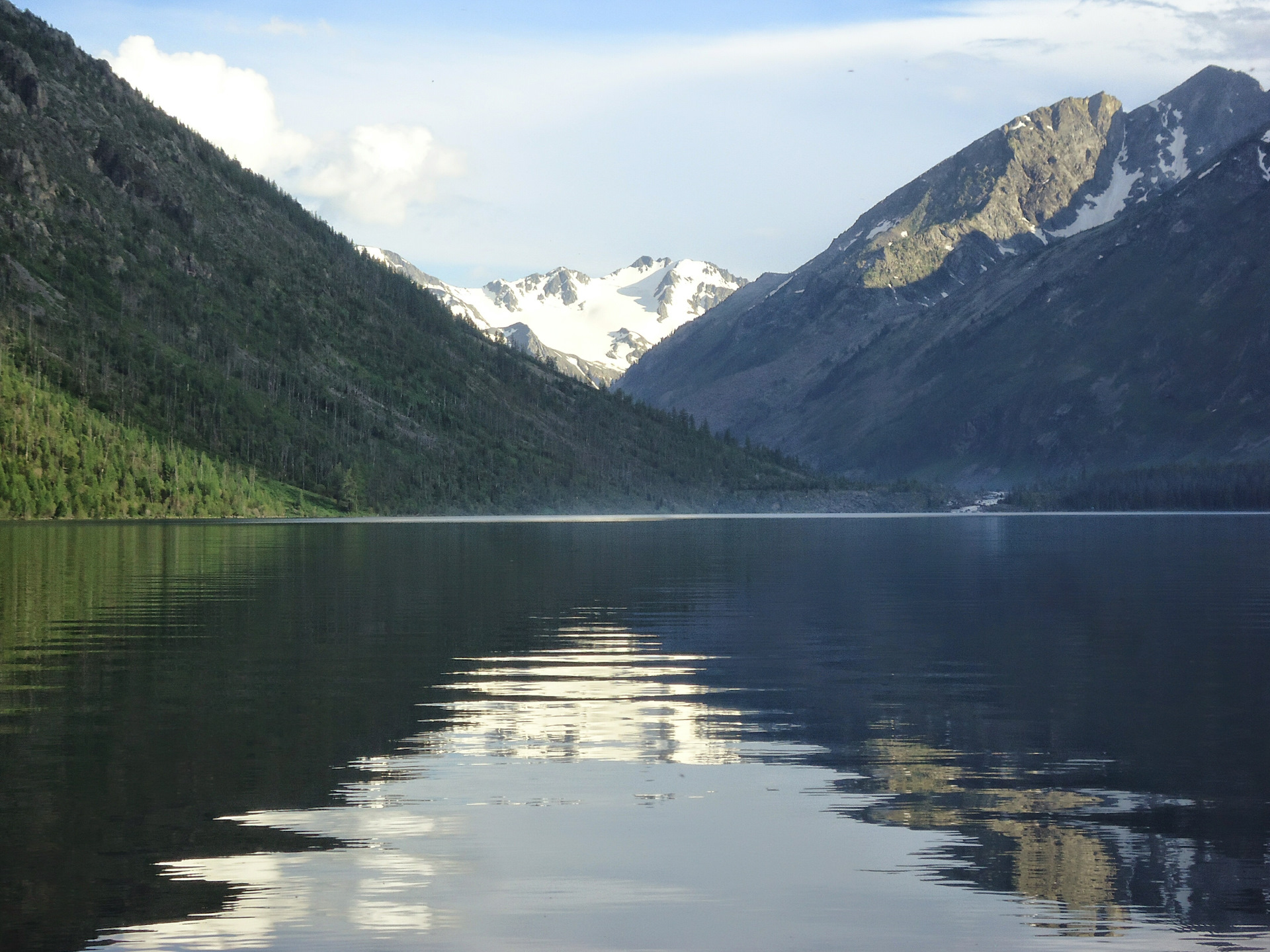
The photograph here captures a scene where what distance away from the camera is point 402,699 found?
4256 centimetres

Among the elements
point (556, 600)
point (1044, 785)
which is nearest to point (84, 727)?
point (1044, 785)

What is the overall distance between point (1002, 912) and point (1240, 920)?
356cm

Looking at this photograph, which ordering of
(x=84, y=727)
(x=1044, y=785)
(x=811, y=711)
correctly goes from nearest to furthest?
1. (x=1044, y=785)
2. (x=84, y=727)
3. (x=811, y=711)

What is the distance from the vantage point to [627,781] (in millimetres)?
31703

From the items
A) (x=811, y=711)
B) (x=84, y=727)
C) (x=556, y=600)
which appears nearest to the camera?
(x=84, y=727)

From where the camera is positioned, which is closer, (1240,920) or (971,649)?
(1240,920)

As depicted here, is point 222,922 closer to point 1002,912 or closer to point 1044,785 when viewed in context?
point 1002,912

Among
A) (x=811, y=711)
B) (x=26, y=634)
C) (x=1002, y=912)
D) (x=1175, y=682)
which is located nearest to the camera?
(x=1002, y=912)

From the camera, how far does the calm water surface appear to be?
874 inches

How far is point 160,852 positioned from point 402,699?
57.4 feet

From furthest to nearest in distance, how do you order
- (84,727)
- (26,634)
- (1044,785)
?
(26,634) < (84,727) < (1044,785)

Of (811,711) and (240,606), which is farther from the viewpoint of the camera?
(240,606)

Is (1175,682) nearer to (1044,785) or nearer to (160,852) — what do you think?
(1044,785)

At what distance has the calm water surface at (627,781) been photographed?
874 inches
